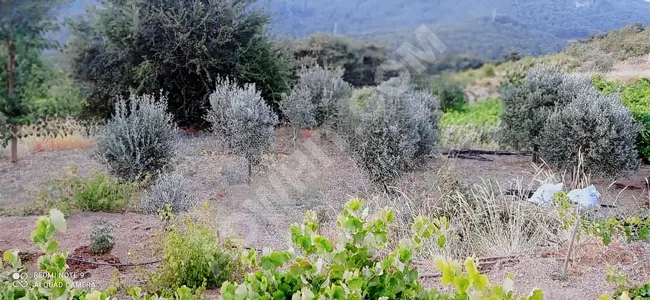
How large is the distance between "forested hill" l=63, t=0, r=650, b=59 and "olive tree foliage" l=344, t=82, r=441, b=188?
82 centimetres

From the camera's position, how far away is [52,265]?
5.54 feet

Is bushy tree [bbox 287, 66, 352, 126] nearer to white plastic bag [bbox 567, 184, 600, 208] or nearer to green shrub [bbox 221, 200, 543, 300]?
white plastic bag [bbox 567, 184, 600, 208]

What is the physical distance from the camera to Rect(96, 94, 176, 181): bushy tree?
5613 mm

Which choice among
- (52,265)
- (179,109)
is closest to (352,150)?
(179,109)

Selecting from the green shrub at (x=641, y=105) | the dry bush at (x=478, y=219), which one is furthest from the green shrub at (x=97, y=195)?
the green shrub at (x=641, y=105)

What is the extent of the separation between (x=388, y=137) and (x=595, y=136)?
85.5 inches

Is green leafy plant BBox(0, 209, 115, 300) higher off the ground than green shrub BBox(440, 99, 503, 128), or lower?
higher

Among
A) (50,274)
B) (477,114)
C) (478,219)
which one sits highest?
(50,274)

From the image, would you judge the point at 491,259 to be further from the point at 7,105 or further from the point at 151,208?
the point at 7,105

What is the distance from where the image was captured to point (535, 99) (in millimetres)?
7285

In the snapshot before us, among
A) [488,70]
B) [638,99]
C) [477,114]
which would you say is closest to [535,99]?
[488,70]

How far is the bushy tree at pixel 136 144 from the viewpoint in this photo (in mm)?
5613

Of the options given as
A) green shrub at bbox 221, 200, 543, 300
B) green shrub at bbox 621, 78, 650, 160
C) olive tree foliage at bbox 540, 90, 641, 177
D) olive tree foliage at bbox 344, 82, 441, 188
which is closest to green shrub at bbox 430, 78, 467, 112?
olive tree foliage at bbox 344, 82, 441, 188

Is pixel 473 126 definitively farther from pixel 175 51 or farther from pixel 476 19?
pixel 175 51
